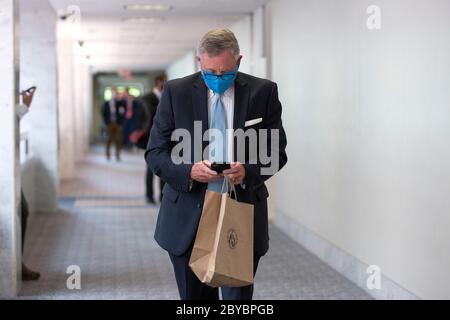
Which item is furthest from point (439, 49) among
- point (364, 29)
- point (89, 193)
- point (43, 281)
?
point (89, 193)

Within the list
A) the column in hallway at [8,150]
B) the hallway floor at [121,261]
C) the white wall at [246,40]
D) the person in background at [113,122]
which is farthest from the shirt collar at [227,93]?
the person in background at [113,122]

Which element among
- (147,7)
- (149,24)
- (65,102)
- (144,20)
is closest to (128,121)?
(65,102)

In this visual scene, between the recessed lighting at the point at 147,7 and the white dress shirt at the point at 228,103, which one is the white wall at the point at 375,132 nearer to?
the white dress shirt at the point at 228,103

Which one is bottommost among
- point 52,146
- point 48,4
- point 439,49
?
point 52,146

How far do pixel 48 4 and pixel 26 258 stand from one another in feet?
11.5

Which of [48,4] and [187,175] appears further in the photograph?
[48,4]

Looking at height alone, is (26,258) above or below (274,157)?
below

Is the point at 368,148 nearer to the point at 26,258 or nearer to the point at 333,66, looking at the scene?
the point at 333,66

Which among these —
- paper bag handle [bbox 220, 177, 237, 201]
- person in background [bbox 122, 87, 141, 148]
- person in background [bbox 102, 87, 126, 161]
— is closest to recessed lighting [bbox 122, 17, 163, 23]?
person in background [bbox 102, 87, 126, 161]

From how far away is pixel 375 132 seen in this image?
5.92 m

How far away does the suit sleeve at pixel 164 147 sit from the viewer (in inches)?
130

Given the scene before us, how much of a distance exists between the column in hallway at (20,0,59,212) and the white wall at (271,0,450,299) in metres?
3.25

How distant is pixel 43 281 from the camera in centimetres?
642
